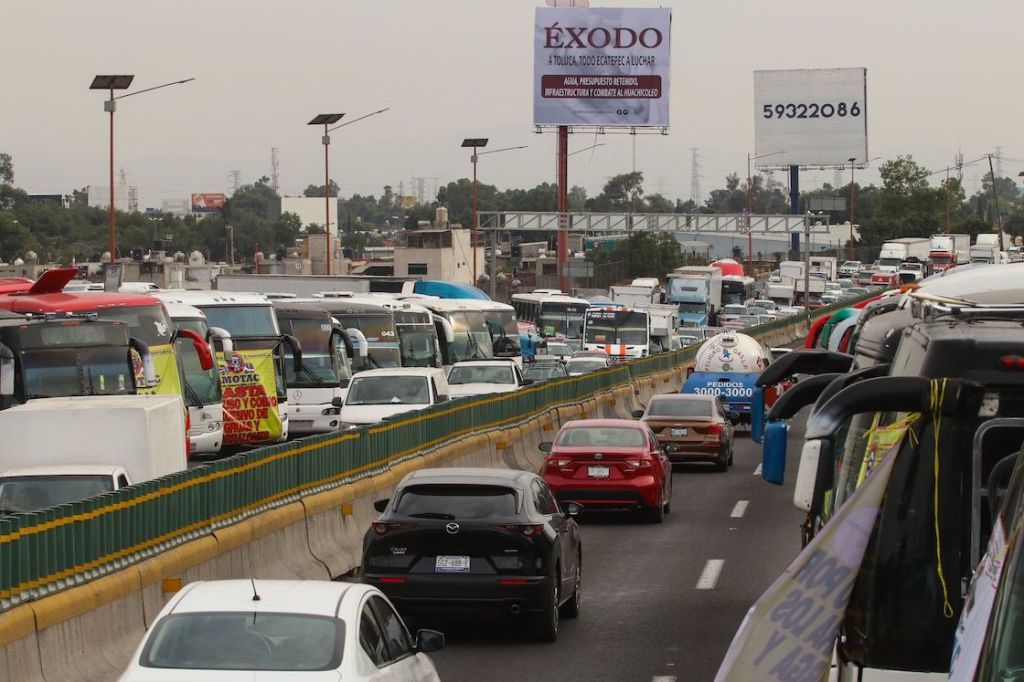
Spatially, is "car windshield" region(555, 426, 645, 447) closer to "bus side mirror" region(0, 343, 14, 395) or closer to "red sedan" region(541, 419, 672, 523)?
"red sedan" region(541, 419, 672, 523)

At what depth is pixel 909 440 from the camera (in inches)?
309

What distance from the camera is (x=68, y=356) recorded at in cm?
2650

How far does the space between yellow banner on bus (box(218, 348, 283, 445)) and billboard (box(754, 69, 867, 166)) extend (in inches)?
4025

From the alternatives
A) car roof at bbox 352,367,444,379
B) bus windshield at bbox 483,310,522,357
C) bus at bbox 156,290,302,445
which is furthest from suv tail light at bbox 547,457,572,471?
bus windshield at bbox 483,310,522,357

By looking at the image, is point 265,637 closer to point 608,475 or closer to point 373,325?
point 608,475

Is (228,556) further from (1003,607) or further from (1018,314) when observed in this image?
(1003,607)

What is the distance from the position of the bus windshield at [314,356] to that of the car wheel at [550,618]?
23.2m

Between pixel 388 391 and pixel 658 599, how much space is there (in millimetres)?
15348

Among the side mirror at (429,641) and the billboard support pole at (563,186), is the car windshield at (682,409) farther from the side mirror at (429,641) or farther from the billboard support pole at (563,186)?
the billboard support pole at (563,186)

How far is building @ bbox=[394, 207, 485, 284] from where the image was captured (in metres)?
130

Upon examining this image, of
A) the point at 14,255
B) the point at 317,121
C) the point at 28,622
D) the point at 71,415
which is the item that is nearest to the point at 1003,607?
the point at 28,622

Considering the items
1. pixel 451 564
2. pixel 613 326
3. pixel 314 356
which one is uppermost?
pixel 314 356

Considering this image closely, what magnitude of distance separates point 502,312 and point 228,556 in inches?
1472

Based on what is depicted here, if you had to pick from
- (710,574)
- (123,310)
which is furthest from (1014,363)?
(123,310)
